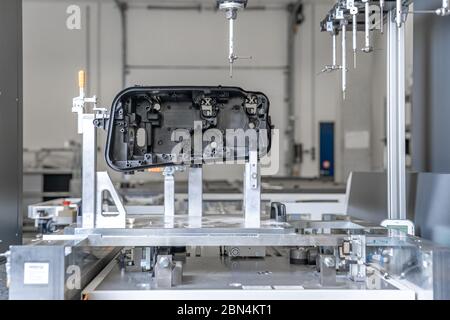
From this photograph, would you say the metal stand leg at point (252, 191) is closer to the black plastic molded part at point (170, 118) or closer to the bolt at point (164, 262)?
the black plastic molded part at point (170, 118)

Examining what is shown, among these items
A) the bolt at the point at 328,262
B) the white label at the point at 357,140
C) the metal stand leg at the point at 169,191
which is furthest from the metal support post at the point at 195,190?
the white label at the point at 357,140

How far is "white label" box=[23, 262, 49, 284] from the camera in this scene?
1.12 m

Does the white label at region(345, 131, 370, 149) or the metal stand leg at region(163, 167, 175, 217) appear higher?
the white label at region(345, 131, 370, 149)

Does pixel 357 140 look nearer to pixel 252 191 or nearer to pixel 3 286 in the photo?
pixel 252 191

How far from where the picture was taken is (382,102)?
6.16 metres

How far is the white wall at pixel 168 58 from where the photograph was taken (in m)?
6.95

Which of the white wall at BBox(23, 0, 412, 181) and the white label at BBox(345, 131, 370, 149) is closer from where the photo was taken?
the white label at BBox(345, 131, 370, 149)

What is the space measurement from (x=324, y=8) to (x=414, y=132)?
5676mm

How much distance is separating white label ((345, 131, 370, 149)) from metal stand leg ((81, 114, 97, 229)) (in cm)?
554

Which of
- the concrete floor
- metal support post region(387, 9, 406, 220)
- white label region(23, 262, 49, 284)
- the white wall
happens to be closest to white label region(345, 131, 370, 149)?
the white wall

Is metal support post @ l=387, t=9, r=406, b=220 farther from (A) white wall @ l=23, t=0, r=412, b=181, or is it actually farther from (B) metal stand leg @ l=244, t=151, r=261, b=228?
(A) white wall @ l=23, t=0, r=412, b=181

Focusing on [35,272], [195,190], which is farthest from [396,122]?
[35,272]

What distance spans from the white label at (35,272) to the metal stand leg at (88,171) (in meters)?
0.34

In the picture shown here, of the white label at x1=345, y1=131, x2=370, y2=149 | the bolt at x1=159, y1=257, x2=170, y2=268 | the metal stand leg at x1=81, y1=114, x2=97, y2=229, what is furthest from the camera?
the white label at x1=345, y1=131, x2=370, y2=149
